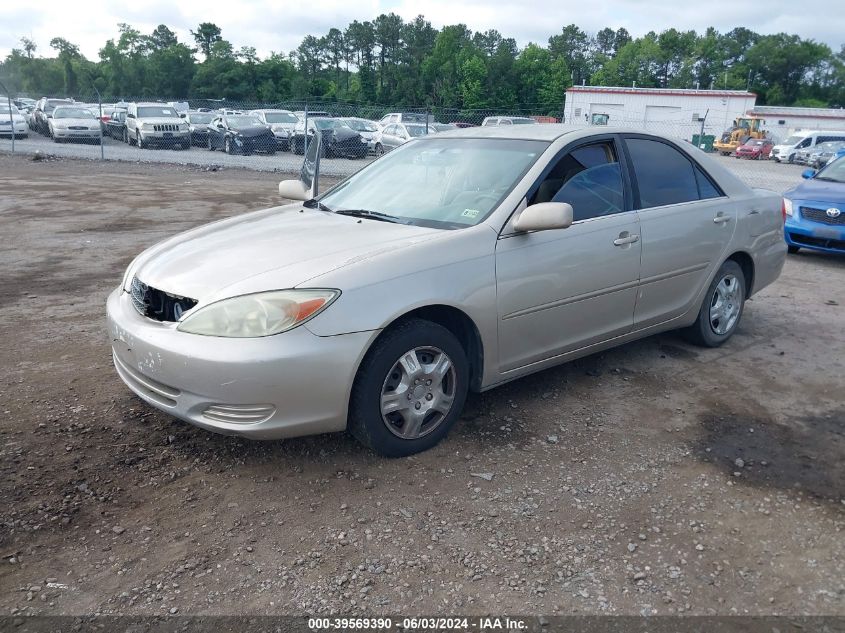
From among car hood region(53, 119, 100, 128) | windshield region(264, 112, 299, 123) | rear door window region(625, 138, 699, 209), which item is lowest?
rear door window region(625, 138, 699, 209)

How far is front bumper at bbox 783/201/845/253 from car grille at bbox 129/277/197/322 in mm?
7224

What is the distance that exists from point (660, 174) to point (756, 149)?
1635 inches

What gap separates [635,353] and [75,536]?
149 inches

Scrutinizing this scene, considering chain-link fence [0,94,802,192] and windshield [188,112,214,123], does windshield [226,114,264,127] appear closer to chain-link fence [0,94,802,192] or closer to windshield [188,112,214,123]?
chain-link fence [0,94,802,192]

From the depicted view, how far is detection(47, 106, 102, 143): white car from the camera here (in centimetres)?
2623

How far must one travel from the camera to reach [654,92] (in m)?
53.5

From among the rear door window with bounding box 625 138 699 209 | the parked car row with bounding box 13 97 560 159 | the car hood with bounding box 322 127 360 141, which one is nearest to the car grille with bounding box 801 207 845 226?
the rear door window with bounding box 625 138 699 209

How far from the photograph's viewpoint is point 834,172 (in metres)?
9.31

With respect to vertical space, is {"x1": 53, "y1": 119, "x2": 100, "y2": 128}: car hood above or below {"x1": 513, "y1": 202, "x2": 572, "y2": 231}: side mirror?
above

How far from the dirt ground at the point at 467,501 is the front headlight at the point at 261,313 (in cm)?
73

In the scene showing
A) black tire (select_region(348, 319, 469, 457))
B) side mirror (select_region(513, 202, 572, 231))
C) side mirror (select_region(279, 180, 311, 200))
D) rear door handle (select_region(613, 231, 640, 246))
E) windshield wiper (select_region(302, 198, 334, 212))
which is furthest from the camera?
side mirror (select_region(279, 180, 311, 200))

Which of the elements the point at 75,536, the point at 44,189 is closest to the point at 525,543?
the point at 75,536

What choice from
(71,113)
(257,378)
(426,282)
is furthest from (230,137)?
(257,378)

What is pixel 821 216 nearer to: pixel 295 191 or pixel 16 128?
pixel 295 191
